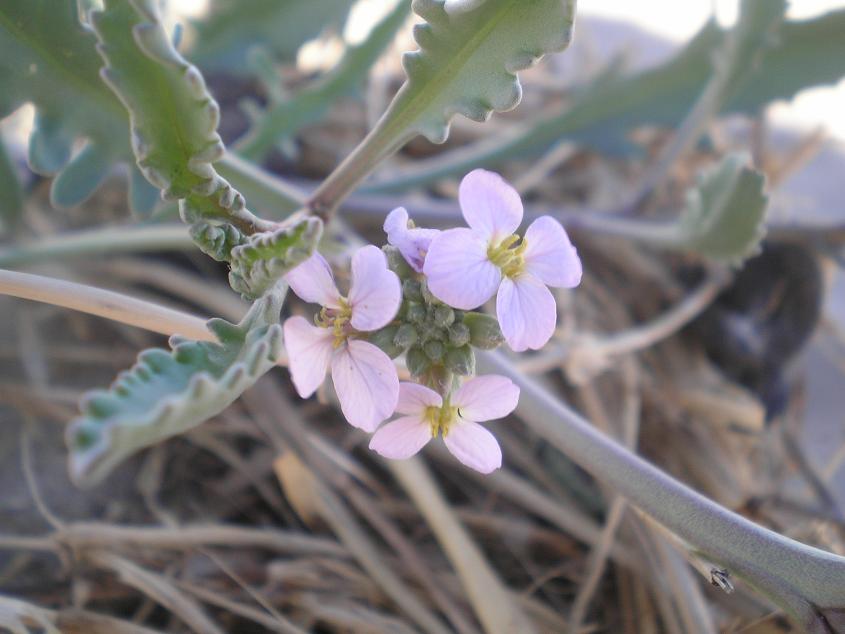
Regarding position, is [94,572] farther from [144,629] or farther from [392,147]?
[392,147]

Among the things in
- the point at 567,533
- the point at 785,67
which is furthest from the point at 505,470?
the point at 785,67

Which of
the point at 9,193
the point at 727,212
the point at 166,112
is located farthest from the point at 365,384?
the point at 9,193

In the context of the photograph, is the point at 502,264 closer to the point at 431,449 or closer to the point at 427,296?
the point at 427,296

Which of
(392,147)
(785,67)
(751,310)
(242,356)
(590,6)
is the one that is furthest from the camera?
(590,6)

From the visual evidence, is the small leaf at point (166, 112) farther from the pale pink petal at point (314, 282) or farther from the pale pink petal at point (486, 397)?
the pale pink petal at point (486, 397)

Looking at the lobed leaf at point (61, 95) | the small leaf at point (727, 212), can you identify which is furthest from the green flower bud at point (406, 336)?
the small leaf at point (727, 212)

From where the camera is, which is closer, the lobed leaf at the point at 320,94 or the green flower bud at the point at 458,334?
the green flower bud at the point at 458,334

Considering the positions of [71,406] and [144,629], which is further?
[71,406]
